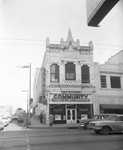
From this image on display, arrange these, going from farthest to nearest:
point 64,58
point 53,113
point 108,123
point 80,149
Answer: point 64,58, point 53,113, point 108,123, point 80,149

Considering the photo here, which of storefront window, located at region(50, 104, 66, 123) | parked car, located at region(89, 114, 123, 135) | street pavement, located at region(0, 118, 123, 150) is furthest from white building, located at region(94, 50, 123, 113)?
street pavement, located at region(0, 118, 123, 150)

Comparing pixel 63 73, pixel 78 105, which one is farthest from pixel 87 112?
pixel 63 73

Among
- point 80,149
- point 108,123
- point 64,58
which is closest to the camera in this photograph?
point 80,149

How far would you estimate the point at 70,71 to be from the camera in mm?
28422

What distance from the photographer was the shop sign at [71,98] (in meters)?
27.2

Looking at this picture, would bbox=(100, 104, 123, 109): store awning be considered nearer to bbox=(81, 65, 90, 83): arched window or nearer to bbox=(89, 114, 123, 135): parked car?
bbox=(81, 65, 90, 83): arched window

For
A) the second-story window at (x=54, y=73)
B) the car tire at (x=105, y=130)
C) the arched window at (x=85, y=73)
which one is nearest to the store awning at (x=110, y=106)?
the arched window at (x=85, y=73)

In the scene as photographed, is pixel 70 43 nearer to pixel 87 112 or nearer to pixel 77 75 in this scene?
pixel 77 75

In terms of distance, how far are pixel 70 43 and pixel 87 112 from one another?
35.8 feet

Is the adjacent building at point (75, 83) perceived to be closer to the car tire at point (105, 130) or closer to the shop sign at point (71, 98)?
the shop sign at point (71, 98)

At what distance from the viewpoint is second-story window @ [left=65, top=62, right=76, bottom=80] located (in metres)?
28.2

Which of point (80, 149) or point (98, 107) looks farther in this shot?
point (98, 107)

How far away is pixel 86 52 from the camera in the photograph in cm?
2977

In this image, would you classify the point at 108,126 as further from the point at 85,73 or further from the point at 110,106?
the point at 85,73
